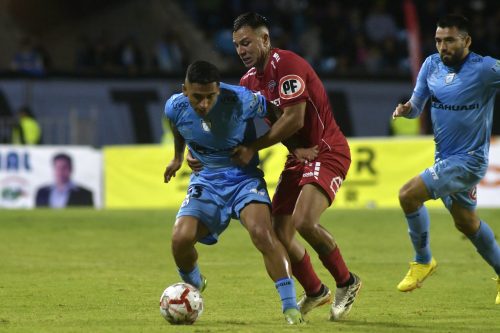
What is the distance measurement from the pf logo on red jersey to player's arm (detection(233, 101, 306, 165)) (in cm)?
8

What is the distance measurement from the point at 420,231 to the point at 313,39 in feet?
58.7

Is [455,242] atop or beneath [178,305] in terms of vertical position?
beneath

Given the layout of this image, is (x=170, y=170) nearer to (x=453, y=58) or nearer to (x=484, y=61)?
(x=453, y=58)

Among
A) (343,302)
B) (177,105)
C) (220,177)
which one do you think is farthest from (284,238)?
(177,105)

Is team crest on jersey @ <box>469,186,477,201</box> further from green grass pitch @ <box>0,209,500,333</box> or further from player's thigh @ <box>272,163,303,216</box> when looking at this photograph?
Answer: player's thigh @ <box>272,163,303,216</box>

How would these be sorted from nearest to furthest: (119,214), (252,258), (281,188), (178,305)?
(178,305), (281,188), (252,258), (119,214)

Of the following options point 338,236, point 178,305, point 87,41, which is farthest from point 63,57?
point 178,305

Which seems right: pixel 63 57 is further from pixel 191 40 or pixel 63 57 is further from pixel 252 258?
pixel 252 258

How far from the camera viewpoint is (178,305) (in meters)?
7.88

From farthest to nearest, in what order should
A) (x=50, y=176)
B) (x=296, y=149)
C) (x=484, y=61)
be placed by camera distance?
(x=50, y=176) < (x=484, y=61) < (x=296, y=149)

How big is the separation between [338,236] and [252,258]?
2749 mm

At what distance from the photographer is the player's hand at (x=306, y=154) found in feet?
27.4

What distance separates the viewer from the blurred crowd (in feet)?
82.8

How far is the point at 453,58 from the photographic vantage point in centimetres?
952
